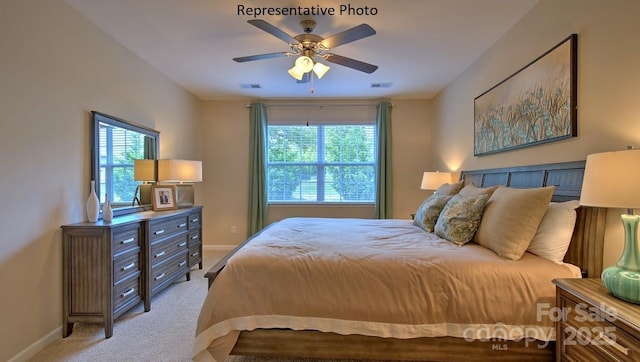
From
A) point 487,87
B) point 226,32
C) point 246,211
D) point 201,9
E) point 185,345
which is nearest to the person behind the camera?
point 185,345

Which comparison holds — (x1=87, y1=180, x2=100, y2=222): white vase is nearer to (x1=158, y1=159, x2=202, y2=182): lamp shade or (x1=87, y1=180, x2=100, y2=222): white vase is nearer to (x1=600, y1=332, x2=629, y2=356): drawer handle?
(x1=158, y1=159, x2=202, y2=182): lamp shade

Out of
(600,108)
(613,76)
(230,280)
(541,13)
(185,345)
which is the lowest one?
(185,345)

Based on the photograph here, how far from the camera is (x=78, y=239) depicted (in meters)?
2.31

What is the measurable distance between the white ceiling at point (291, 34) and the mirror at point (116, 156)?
0.86 metres

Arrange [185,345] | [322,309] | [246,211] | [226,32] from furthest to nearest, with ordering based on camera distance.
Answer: [246,211] < [226,32] < [185,345] < [322,309]

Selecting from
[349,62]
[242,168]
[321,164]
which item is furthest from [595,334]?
[242,168]

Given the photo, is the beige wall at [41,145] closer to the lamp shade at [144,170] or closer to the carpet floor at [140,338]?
the carpet floor at [140,338]

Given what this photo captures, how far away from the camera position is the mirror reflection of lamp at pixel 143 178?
322cm

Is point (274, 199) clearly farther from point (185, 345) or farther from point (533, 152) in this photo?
point (533, 152)

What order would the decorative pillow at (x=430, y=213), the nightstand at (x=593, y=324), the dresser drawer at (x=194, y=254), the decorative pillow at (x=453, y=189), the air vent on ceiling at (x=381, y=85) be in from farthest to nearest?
the air vent on ceiling at (x=381, y=85) → the dresser drawer at (x=194, y=254) → the decorative pillow at (x=453, y=189) → the decorative pillow at (x=430, y=213) → the nightstand at (x=593, y=324)

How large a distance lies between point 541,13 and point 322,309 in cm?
271

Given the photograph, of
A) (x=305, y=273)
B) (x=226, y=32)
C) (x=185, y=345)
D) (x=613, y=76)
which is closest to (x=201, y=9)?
(x=226, y=32)

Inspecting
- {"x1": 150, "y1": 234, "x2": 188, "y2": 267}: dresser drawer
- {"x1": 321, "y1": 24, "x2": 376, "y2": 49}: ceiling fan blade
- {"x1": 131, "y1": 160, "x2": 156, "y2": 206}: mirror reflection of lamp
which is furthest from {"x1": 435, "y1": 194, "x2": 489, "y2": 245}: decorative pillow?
{"x1": 131, "y1": 160, "x2": 156, "y2": 206}: mirror reflection of lamp

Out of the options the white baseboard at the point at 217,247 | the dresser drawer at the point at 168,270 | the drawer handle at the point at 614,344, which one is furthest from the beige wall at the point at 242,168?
the drawer handle at the point at 614,344
